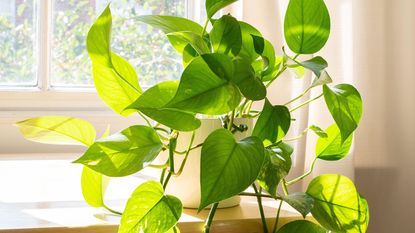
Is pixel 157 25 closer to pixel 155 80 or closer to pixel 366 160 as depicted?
pixel 366 160

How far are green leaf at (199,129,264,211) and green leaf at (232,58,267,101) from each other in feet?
0.14

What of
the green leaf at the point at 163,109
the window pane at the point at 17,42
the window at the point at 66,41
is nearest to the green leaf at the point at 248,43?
the green leaf at the point at 163,109

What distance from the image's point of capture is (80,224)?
28.1 inches

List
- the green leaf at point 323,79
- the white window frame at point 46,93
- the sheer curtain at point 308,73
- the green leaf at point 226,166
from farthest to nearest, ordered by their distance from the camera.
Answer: the white window frame at point 46,93, the sheer curtain at point 308,73, the green leaf at point 323,79, the green leaf at point 226,166

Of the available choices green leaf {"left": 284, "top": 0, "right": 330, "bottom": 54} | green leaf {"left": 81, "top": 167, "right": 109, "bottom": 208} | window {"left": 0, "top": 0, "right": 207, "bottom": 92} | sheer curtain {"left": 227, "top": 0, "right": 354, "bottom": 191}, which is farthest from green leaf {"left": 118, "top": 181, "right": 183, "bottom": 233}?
window {"left": 0, "top": 0, "right": 207, "bottom": 92}

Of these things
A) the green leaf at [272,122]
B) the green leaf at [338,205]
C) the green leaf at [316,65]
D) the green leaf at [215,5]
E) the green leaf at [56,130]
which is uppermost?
the green leaf at [215,5]

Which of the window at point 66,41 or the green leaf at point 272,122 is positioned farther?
the window at point 66,41

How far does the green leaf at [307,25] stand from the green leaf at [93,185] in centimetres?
26

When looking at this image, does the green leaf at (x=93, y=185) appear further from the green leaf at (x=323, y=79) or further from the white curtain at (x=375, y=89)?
the white curtain at (x=375, y=89)

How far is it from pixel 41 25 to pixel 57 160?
A: 40 cm

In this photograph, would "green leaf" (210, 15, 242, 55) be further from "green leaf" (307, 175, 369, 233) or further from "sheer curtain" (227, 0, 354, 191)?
"sheer curtain" (227, 0, 354, 191)

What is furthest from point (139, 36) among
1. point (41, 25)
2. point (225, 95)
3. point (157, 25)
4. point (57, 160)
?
point (225, 95)

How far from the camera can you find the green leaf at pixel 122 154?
0.61 meters

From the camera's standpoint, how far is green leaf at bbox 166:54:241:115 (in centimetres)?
55
